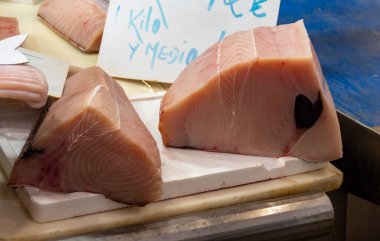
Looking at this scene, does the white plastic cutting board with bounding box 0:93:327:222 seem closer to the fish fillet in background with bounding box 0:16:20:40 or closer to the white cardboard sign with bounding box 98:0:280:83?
the white cardboard sign with bounding box 98:0:280:83

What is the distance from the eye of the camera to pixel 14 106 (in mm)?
1465

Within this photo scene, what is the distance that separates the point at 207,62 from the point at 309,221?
0.40m

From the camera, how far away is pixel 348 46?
6.58ft

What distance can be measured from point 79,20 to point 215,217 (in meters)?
0.96

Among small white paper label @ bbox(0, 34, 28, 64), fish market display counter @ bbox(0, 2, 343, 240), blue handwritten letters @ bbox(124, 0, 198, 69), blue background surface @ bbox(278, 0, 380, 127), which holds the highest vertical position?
small white paper label @ bbox(0, 34, 28, 64)

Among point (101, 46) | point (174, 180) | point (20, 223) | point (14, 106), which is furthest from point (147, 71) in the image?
point (20, 223)

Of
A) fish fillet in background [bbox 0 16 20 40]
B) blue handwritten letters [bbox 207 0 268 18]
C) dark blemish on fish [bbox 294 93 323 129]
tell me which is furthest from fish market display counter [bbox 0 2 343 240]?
fish fillet in background [bbox 0 16 20 40]

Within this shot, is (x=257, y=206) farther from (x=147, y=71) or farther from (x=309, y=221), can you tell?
(x=147, y=71)

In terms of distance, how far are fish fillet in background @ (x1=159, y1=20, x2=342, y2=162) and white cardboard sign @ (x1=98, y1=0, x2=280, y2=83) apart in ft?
0.91

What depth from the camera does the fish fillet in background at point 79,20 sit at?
1.91 metres

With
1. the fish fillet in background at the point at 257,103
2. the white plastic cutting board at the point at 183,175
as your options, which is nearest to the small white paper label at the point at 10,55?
the white plastic cutting board at the point at 183,175

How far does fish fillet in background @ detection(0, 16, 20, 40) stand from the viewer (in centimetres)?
184

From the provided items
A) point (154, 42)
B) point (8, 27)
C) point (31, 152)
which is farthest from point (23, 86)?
point (8, 27)

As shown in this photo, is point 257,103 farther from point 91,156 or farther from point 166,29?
point 166,29
